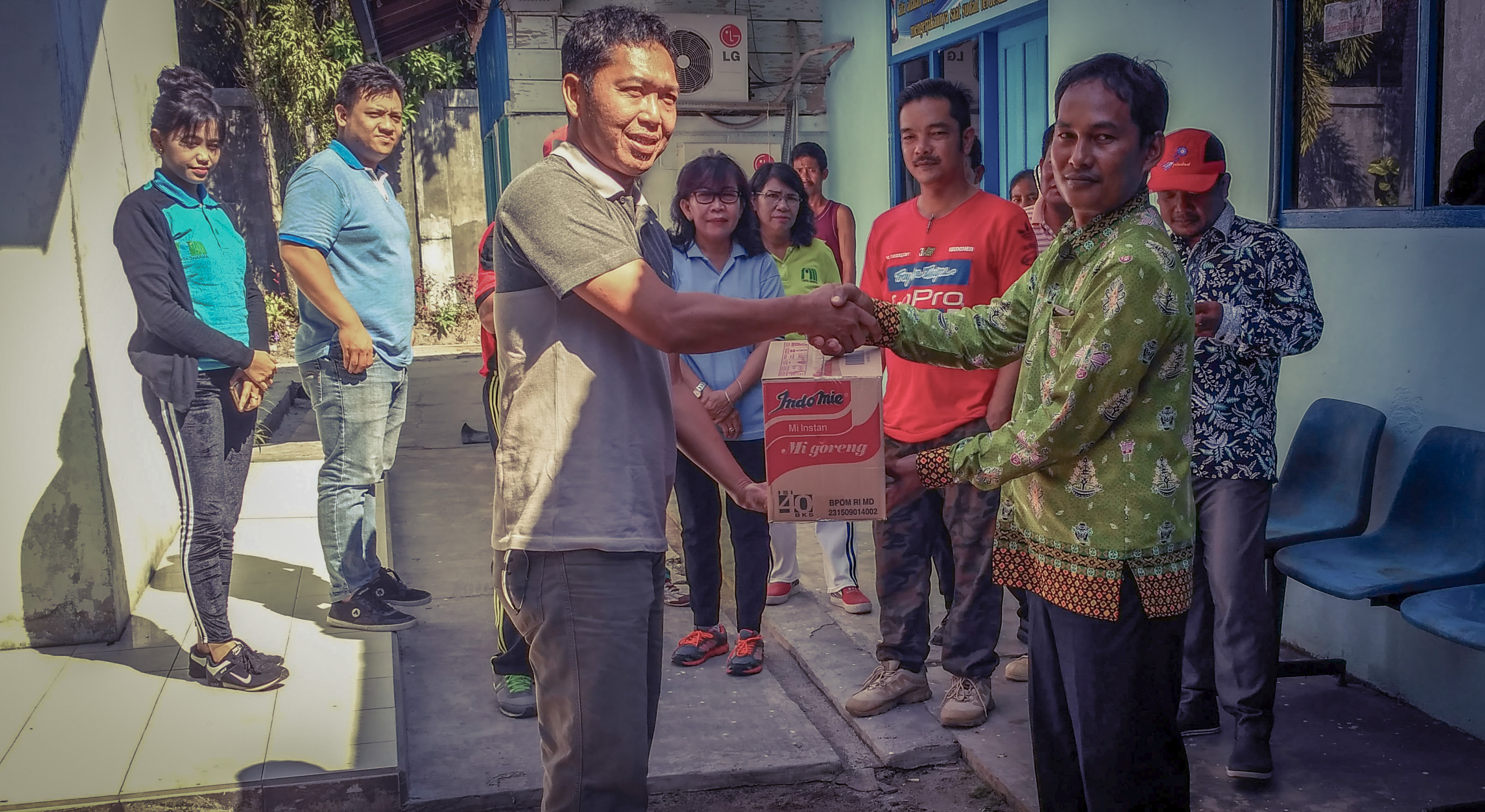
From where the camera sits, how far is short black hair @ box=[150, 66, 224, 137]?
4.28 m

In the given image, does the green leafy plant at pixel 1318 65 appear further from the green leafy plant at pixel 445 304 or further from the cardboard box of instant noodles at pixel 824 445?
the green leafy plant at pixel 445 304

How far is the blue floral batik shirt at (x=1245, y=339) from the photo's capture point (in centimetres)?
376

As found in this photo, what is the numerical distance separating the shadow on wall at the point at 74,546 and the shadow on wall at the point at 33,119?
559 mm

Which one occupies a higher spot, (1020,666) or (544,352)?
(544,352)

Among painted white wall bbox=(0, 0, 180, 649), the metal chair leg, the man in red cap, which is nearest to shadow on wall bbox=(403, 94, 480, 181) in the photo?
painted white wall bbox=(0, 0, 180, 649)

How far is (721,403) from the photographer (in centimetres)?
481

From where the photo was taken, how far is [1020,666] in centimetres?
458

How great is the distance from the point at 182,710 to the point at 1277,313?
378 cm

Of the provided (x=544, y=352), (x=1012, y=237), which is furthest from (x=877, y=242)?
(x=544, y=352)

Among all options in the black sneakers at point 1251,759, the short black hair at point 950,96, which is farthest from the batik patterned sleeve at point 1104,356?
the short black hair at point 950,96

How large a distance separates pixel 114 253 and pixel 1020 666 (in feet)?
13.8

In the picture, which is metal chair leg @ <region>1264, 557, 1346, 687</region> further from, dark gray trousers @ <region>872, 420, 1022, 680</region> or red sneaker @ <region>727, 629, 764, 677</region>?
red sneaker @ <region>727, 629, 764, 677</region>

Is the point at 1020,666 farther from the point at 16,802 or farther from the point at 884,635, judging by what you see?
the point at 16,802

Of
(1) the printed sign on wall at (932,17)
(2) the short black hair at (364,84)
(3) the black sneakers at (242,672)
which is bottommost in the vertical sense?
(3) the black sneakers at (242,672)
